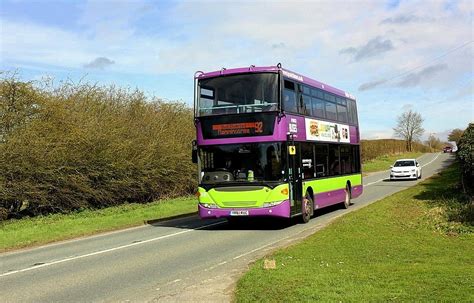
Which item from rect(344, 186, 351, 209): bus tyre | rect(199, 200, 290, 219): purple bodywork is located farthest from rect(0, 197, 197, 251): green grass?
rect(344, 186, 351, 209): bus tyre

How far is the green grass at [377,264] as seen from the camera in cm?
Answer: 644

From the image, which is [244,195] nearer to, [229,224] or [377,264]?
[229,224]

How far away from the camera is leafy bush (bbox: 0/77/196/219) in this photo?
18672 millimetres

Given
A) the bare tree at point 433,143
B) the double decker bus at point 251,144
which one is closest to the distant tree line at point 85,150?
the double decker bus at point 251,144

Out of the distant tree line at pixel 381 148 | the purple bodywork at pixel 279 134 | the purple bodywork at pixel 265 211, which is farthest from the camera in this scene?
the distant tree line at pixel 381 148

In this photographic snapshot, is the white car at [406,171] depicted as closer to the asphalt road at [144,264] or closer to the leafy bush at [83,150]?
the leafy bush at [83,150]

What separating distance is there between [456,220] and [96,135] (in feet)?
47.5

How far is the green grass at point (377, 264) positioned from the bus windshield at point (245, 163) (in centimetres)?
227

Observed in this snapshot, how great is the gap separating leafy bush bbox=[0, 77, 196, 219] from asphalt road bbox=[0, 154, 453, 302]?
512cm

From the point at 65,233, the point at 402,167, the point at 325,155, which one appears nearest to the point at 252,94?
the point at 325,155

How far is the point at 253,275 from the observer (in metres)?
7.95

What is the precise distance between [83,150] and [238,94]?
9127 mm

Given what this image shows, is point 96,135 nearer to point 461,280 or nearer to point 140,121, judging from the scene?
point 140,121

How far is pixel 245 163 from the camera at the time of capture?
1422 centimetres
